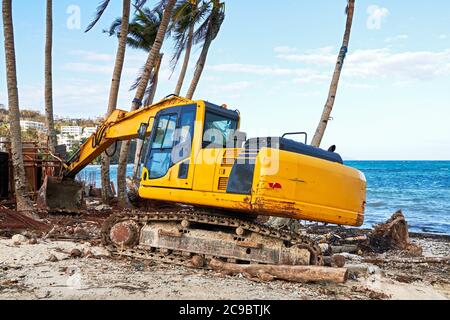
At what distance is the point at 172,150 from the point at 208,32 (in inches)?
653

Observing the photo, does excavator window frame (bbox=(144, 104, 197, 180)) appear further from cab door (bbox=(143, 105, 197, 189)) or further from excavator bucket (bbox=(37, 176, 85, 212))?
excavator bucket (bbox=(37, 176, 85, 212))

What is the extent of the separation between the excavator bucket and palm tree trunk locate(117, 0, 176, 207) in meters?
3.67

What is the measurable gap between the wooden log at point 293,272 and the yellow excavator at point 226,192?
0.30 m

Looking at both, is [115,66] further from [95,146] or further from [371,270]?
[371,270]

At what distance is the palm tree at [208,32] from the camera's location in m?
23.6

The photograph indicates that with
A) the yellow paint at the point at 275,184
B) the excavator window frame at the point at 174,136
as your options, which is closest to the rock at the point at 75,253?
the yellow paint at the point at 275,184

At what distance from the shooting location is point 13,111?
12.6 m

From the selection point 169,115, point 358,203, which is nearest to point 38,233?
point 169,115

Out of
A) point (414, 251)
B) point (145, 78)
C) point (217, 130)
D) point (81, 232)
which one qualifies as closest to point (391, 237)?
point (414, 251)

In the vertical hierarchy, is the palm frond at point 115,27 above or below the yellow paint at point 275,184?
above

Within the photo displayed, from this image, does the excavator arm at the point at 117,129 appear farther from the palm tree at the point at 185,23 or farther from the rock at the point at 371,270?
the palm tree at the point at 185,23
